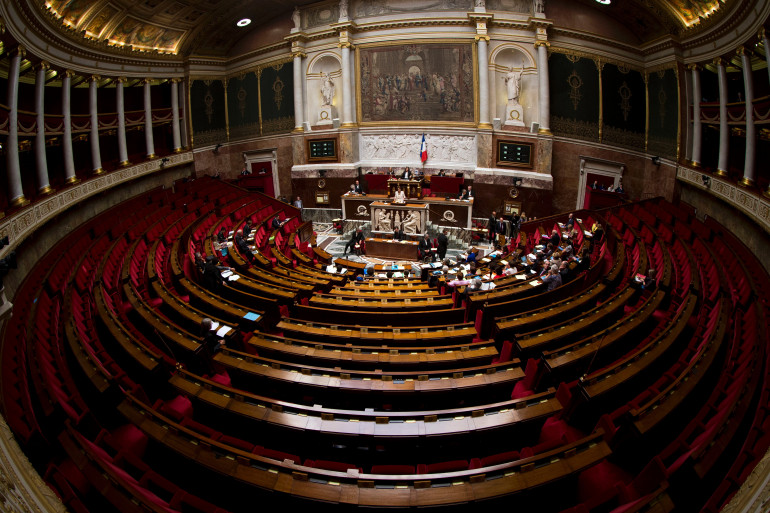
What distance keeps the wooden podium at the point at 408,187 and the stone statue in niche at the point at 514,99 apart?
5218mm

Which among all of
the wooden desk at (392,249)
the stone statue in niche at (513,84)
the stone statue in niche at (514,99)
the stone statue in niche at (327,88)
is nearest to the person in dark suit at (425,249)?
the wooden desk at (392,249)

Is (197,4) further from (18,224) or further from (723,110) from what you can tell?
(723,110)

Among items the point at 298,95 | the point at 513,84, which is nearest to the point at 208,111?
the point at 298,95

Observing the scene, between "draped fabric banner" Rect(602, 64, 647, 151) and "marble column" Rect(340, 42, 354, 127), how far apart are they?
1194 centimetres

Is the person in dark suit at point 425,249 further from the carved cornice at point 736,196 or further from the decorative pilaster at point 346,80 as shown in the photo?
the carved cornice at point 736,196

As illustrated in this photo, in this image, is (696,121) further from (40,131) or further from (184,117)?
(184,117)

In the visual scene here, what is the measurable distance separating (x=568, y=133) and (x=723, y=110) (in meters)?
6.02

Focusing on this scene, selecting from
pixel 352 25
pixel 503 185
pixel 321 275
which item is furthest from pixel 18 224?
pixel 503 185

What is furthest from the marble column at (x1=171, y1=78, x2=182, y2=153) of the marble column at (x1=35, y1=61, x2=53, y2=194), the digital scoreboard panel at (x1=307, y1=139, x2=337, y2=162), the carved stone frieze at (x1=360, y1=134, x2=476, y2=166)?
the carved stone frieze at (x1=360, y1=134, x2=476, y2=166)

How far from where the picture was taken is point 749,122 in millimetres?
11438

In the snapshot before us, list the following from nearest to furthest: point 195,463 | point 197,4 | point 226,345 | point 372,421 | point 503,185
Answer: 1. point 195,463
2. point 372,421
3. point 226,345
4. point 197,4
5. point 503,185

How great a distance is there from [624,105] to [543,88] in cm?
363

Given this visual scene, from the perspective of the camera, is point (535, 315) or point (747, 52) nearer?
point (535, 315)

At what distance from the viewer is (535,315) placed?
7035 millimetres
